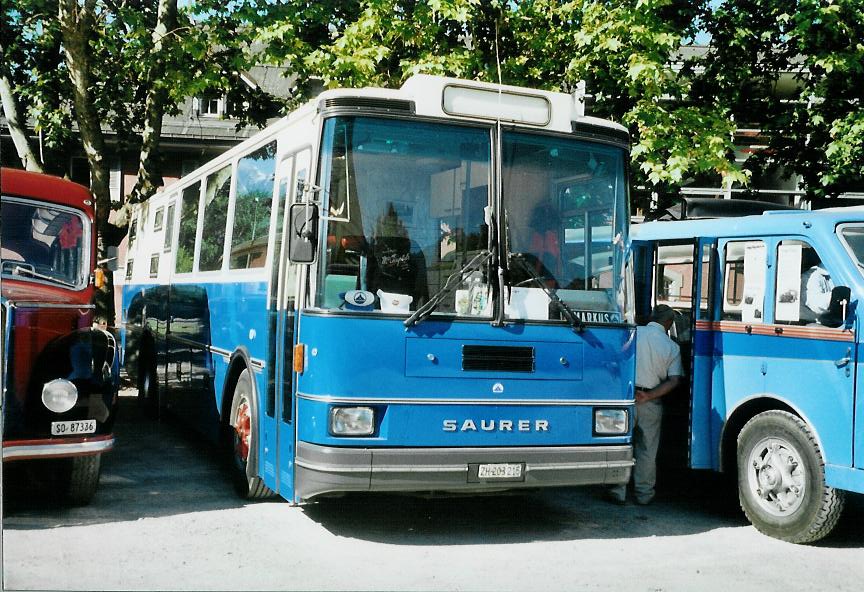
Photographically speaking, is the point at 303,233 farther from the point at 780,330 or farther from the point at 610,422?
the point at 780,330

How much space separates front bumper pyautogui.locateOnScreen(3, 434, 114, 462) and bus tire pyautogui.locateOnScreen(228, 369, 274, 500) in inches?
42.9

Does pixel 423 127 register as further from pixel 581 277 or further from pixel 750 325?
pixel 750 325

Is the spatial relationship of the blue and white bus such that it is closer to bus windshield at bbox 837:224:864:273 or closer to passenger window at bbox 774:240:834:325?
passenger window at bbox 774:240:834:325

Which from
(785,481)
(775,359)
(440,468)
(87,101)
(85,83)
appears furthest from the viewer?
(87,101)

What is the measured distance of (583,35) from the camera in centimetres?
1269

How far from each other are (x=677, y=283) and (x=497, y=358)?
2811 mm

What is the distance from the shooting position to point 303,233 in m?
6.33

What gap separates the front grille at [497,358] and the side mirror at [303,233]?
3.90ft

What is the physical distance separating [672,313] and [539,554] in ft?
9.33

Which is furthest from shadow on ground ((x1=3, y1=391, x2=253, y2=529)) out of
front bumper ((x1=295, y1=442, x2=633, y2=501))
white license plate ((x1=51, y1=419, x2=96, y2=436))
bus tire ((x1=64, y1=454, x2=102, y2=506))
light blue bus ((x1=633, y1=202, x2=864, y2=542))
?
light blue bus ((x1=633, y1=202, x2=864, y2=542))

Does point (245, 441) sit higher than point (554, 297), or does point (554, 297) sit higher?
point (554, 297)

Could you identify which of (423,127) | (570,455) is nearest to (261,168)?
(423,127)

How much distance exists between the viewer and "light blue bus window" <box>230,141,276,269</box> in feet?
25.8

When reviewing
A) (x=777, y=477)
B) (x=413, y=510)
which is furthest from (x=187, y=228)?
(x=777, y=477)
